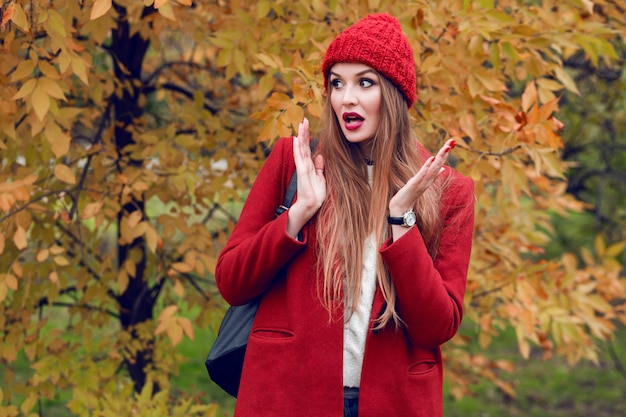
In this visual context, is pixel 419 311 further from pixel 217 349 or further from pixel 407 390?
pixel 217 349

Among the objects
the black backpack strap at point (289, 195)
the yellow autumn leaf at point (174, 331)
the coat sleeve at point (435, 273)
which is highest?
the black backpack strap at point (289, 195)

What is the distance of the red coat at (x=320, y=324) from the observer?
1933 mm

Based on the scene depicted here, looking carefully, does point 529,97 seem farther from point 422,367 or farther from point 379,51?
point 422,367

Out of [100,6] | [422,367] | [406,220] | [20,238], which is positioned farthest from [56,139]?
[422,367]

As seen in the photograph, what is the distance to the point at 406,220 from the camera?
1938 millimetres

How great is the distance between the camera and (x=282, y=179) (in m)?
2.11

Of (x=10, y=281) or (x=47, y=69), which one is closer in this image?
(x=47, y=69)

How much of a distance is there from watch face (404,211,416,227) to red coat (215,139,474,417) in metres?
0.02

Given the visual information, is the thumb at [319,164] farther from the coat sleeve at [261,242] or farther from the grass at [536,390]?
the grass at [536,390]

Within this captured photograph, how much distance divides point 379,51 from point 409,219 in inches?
18.2

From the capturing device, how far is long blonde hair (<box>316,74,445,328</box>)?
1.99 meters

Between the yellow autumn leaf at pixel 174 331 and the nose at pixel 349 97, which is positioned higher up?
the nose at pixel 349 97

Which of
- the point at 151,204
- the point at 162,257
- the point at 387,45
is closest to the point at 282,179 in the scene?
the point at 387,45

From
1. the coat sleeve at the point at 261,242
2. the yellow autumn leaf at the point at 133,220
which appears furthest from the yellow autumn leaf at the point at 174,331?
the coat sleeve at the point at 261,242
